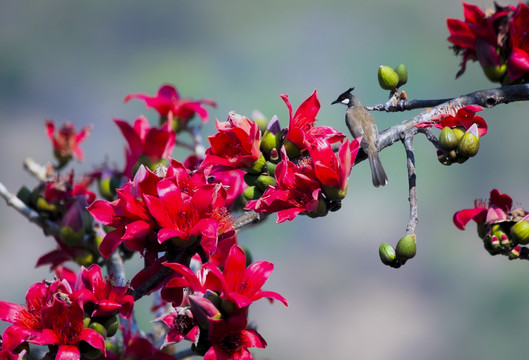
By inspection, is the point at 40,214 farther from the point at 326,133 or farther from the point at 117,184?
the point at 326,133

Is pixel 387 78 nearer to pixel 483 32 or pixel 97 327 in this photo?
pixel 483 32

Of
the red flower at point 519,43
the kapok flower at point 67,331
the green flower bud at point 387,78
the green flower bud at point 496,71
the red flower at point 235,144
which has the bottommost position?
the kapok flower at point 67,331

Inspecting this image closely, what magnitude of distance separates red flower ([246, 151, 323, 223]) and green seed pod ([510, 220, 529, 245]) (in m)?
0.25

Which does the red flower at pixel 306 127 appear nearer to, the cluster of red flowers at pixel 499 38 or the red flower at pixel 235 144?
the red flower at pixel 235 144

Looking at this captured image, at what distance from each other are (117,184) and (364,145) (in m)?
0.52

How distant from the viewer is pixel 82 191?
114 cm

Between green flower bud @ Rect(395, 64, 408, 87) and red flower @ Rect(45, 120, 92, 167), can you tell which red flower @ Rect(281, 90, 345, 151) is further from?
red flower @ Rect(45, 120, 92, 167)

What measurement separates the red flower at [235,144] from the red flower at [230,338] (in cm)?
16

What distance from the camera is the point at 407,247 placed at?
648 millimetres

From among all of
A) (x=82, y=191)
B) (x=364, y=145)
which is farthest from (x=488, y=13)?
(x=82, y=191)

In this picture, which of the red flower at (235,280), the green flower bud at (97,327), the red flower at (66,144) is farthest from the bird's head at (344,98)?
the red flower at (66,144)

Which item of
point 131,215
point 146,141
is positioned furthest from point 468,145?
point 146,141

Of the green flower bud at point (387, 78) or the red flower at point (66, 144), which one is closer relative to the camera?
the green flower bud at point (387, 78)

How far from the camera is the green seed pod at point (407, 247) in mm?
648
